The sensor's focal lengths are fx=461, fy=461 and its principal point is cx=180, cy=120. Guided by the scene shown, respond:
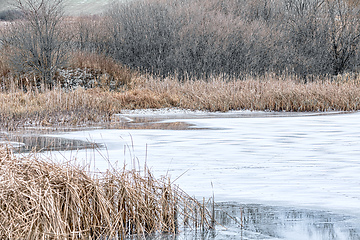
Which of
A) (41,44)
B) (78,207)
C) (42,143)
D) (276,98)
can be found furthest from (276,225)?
(41,44)

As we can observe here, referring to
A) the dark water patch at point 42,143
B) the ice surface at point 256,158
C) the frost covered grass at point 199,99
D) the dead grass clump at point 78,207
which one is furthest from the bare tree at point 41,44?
the dead grass clump at point 78,207

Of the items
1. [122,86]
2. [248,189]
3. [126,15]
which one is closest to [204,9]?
[126,15]

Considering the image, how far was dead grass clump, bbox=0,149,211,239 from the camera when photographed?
385cm

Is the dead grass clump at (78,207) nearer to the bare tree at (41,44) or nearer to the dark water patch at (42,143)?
the dark water patch at (42,143)

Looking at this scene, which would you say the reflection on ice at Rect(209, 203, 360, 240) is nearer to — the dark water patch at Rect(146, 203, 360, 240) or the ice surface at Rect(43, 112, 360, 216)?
the dark water patch at Rect(146, 203, 360, 240)

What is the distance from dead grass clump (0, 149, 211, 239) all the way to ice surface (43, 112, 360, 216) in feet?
1.64

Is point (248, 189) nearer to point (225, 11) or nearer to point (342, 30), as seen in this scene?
point (342, 30)

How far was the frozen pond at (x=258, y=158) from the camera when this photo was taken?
5363 millimetres

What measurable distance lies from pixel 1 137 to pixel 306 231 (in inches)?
321

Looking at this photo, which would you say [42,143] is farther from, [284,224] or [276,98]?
[276,98]

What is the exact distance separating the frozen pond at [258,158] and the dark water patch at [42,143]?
0.46 m

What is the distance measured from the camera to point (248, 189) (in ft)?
18.9

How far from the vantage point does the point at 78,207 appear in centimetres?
429

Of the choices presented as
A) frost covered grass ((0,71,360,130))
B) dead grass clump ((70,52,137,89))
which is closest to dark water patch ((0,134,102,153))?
frost covered grass ((0,71,360,130))
